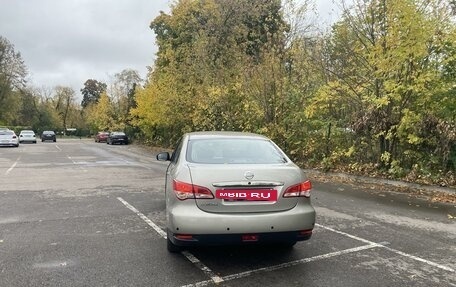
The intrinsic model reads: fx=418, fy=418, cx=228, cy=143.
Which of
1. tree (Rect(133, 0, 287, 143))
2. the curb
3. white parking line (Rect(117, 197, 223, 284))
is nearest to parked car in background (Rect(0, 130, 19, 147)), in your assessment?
tree (Rect(133, 0, 287, 143))

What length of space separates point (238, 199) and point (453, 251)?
3.06 m

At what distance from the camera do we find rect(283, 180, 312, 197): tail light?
4.62 meters

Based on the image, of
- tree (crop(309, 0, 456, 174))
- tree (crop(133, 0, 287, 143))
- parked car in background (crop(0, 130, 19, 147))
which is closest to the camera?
tree (crop(309, 0, 456, 174))

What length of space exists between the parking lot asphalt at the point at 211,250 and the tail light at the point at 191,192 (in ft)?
2.75

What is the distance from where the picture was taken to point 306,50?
580 inches

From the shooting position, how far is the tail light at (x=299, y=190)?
4617mm

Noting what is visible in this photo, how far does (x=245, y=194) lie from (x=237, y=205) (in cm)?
14

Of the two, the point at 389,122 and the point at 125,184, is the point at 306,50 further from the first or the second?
the point at 125,184

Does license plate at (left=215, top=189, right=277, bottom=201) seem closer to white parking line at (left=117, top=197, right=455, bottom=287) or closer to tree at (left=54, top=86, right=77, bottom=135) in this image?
white parking line at (left=117, top=197, right=455, bottom=287)

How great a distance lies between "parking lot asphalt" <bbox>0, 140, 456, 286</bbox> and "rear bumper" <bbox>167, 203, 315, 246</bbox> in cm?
41

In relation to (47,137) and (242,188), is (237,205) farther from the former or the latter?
(47,137)

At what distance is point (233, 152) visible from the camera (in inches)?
211

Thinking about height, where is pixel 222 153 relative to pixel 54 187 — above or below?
above

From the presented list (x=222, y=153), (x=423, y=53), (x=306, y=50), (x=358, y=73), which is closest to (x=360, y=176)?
(x=358, y=73)
